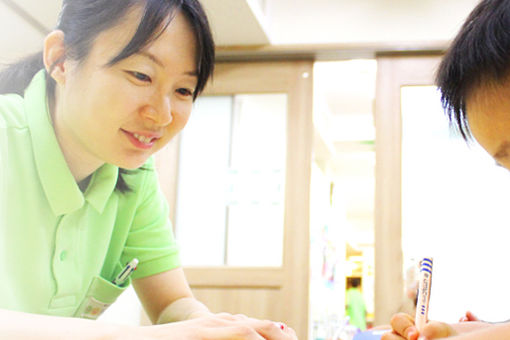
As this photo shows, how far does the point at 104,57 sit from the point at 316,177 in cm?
314

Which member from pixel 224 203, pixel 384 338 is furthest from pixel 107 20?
pixel 224 203

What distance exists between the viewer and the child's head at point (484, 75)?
30.8 inches

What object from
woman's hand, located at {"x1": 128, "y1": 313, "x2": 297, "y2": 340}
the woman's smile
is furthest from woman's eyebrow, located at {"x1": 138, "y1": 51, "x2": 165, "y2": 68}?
woman's hand, located at {"x1": 128, "y1": 313, "x2": 297, "y2": 340}

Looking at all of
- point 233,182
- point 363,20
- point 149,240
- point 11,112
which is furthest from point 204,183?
point 11,112

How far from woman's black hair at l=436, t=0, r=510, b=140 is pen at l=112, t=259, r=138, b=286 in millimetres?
560

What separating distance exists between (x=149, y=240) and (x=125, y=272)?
10 centimetres

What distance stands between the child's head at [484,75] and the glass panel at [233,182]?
207 centimetres

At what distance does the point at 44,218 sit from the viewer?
890 millimetres

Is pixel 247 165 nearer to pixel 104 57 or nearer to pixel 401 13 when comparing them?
pixel 401 13

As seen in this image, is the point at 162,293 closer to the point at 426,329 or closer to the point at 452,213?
the point at 426,329

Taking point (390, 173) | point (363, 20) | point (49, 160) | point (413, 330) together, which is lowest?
point (413, 330)

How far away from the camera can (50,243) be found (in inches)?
35.3

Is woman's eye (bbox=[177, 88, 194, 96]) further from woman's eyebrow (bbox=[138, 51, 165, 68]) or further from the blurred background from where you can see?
the blurred background

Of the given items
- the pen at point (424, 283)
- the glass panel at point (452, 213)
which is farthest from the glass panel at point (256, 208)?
the pen at point (424, 283)
